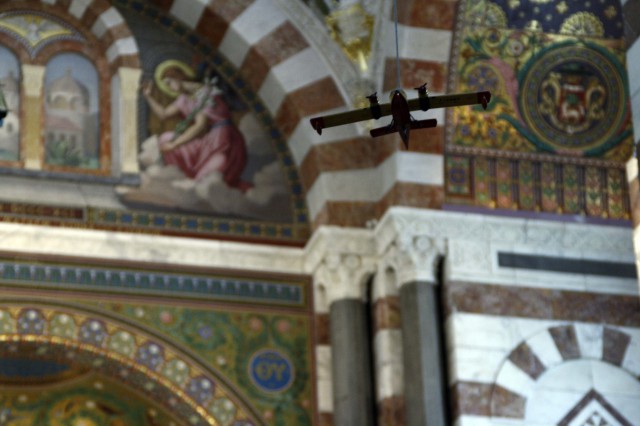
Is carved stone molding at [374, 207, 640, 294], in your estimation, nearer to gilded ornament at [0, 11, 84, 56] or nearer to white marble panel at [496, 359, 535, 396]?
white marble panel at [496, 359, 535, 396]

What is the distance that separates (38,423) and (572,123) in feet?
14.9

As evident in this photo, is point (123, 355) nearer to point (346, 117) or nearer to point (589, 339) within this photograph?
point (589, 339)

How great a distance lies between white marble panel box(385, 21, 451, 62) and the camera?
1213 cm

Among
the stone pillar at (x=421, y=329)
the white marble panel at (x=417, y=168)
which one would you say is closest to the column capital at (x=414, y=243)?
the stone pillar at (x=421, y=329)

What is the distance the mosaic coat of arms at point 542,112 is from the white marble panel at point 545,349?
976 mm

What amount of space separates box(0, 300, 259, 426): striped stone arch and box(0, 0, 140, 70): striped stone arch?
6.54ft

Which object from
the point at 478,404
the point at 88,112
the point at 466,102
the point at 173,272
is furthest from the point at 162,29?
the point at 466,102

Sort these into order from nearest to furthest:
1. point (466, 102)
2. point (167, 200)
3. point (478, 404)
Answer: point (466, 102), point (478, 404), point (167, 200)

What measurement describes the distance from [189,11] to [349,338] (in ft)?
9.05

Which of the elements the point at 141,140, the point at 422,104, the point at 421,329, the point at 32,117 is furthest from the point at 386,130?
the point at 32,117

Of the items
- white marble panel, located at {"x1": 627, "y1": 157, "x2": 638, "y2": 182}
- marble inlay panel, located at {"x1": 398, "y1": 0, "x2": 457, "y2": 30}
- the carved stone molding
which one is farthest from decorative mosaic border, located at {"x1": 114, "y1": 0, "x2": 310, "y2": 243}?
white marble panel, located at {"x1": 627, "y1": 157, "x2": 638, "y2": 182}

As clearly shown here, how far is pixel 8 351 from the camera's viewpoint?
1187cm

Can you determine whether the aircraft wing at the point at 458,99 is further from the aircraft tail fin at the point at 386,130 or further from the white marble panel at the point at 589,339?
the white marble panel at the point at 589,339

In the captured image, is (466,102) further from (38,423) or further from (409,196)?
(38,423)
